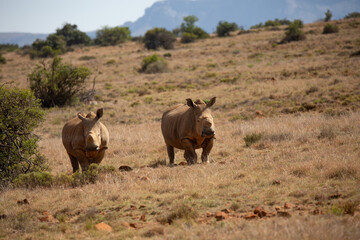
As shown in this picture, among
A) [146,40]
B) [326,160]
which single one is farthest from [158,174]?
[146,40]

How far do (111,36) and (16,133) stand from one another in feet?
233

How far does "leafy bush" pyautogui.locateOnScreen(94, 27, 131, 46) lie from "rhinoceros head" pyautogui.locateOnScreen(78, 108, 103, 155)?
67284 mm

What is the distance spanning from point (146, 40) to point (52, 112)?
134 ft

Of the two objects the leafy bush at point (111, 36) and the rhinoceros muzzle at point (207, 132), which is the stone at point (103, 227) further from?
the leafy bush at point (111, 36)

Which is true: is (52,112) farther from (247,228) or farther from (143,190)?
(247,228)

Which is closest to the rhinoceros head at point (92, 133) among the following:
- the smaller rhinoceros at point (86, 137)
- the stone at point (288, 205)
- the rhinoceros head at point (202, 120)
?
the smaller rhinoceros at point (86, 137)

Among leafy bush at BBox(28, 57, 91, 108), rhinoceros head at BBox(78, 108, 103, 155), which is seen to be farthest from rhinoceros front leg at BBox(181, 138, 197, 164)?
leafy bush at BBox(28, 57, 91, 108)

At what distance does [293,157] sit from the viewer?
8695mm

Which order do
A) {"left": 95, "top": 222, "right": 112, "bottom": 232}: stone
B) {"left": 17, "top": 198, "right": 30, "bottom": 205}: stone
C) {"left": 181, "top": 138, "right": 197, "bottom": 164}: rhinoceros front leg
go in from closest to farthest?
{"left": 95, "top": 222, "right": 112, "bottom": 232}: stone
{"left": 17, "top": 198, "right": 30, "bottom": 205}: stone
{"left": 181, "top": 138, "right": 197, "bottom": 164}: rhinoceros front leg

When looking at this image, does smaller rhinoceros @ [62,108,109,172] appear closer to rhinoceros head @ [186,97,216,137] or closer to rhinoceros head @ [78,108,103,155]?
rhinoceros head @ [78,108,103,155]

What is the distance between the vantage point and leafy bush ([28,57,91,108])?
23.5 metres

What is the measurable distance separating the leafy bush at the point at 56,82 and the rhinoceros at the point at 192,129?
1515cm

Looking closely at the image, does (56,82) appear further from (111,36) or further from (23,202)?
(111,36)

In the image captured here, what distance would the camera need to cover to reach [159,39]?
58.0 meters
